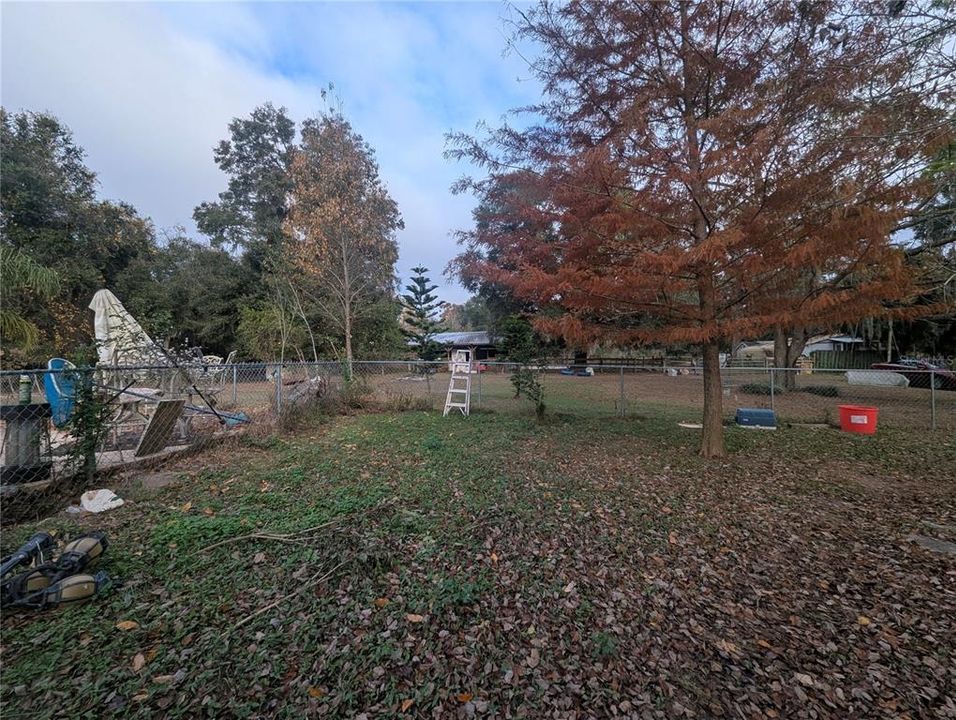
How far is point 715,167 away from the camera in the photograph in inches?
168

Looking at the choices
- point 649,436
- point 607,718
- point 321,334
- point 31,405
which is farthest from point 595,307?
point 321,334

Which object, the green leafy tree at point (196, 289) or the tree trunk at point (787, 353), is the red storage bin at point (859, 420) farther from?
the green leafy tree at point (196, 289)

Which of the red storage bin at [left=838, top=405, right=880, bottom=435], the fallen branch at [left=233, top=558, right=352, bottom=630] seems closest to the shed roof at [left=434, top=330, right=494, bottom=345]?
the red storage bin at [left=838, top=405, right=880, bottom=435]

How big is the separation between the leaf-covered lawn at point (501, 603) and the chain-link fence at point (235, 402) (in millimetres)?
607

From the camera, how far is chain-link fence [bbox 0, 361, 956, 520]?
3578 millimetres

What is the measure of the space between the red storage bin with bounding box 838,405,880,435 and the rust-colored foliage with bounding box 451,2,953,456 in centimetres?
351

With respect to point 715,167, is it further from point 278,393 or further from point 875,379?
point 875,379

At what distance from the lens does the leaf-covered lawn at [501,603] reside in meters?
1.73

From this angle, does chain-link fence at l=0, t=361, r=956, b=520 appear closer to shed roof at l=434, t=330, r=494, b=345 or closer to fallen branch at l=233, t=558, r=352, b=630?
fallen branch at l=233, t=558, r=352, b=630

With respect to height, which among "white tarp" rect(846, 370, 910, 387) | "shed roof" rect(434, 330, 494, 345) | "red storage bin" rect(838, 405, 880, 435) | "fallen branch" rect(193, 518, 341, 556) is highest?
"shed roof" rect(434, 330, 494, 345)

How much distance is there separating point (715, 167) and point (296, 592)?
17.0 ft

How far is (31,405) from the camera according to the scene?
3.47 m

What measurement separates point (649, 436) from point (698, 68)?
5091mm

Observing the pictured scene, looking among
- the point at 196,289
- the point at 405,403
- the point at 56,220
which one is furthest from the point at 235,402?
the point at 56,220
